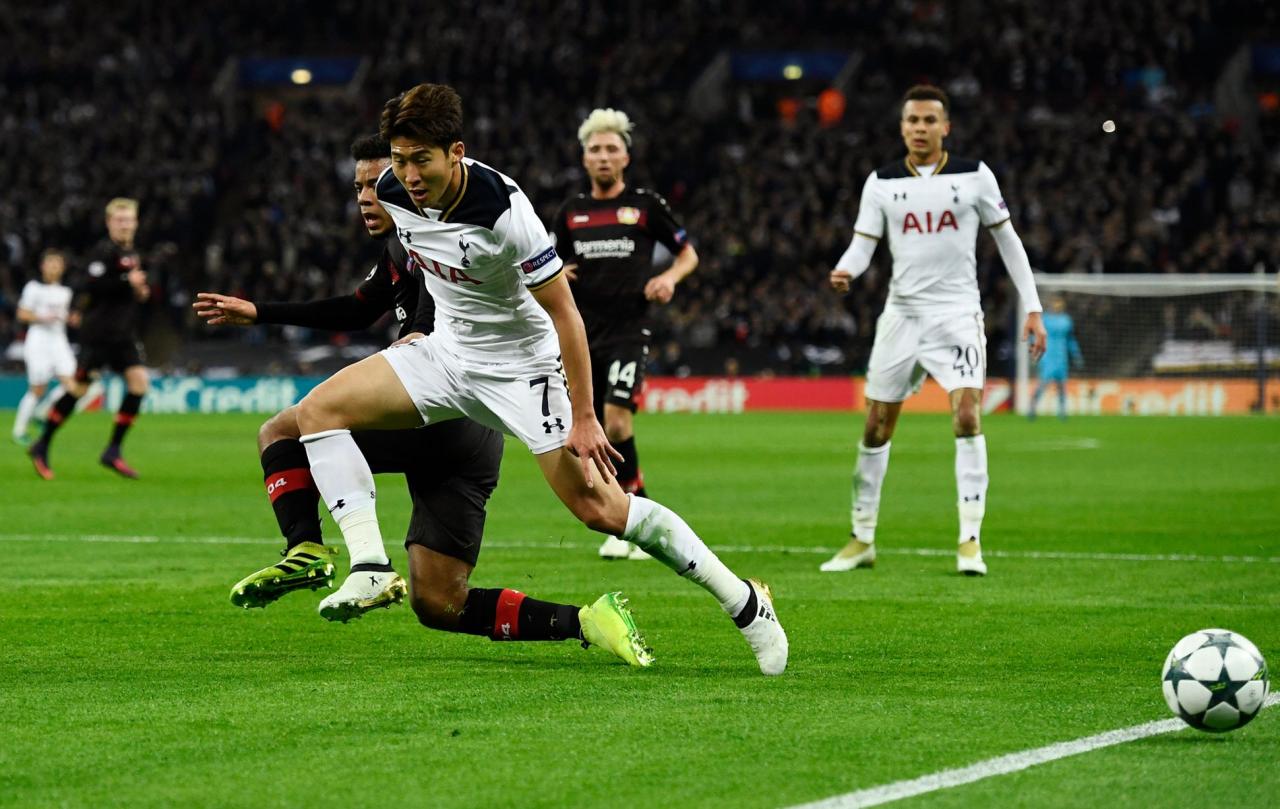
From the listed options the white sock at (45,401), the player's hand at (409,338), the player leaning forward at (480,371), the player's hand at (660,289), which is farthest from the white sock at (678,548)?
the white sock at (45,401)

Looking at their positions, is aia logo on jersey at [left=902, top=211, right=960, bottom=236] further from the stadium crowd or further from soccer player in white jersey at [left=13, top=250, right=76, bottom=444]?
the stadium crowd

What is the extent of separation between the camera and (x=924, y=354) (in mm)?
9883

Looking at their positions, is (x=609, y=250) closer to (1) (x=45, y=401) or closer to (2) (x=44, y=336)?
(2) (x=44, y=336)

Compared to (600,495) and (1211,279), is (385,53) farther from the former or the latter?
(600,495)

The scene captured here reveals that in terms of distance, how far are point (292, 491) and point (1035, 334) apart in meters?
4.37

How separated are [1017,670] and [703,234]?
30.4 metres

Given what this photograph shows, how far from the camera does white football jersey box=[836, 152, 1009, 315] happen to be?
9.91m

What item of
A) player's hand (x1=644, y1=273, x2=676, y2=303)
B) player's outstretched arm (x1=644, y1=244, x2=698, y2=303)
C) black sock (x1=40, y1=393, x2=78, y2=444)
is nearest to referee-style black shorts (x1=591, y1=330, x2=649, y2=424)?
player's outstretched arm (x1=644, y1=244, x2=698, y2=303)

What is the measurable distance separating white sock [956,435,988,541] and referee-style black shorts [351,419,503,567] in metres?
3.60

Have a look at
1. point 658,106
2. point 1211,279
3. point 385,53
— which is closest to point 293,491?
point 1211,279

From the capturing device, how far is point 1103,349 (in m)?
32.9

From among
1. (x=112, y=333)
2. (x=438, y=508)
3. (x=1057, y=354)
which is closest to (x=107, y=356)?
(x=112, y=333)

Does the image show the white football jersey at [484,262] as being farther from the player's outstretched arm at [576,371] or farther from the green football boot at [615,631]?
the green football boot at [615,631]

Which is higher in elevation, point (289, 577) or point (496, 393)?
point (496, 393)
